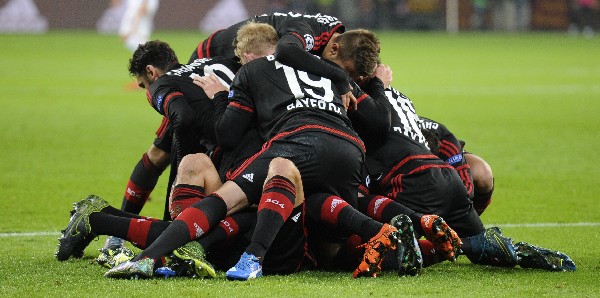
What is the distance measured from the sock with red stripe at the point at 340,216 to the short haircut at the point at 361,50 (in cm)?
95

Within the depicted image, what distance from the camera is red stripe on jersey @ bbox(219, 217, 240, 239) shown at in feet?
17.9

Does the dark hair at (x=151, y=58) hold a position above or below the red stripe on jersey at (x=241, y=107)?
above

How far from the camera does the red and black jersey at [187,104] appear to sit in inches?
245

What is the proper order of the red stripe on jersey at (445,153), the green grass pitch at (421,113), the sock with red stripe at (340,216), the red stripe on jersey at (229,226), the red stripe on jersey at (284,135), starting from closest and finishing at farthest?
1. the green grass pitch at (421,113)
2. the sock with red stripe at (340,216)
3. the red stripe on jersey at (229,226)
4. the red stripe on jersey at (284,135)
5. the red stripe on jersey at (445,153)

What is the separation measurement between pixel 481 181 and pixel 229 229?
1.79 m

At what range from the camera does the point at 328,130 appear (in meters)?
5.62

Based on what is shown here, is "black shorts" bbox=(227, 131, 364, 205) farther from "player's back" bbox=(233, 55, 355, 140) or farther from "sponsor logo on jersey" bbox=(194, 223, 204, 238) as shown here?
"sponsor logo on jersey" bbox=(194, 223, 204, 238)

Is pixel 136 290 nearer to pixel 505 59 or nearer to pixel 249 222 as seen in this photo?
pixel 249 222

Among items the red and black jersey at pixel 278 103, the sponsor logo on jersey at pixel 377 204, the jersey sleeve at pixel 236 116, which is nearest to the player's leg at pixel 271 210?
the red and black jersey at pixel 278 103

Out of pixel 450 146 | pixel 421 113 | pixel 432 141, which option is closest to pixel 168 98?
pixel 432 141

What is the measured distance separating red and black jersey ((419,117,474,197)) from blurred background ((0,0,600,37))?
2527 cm

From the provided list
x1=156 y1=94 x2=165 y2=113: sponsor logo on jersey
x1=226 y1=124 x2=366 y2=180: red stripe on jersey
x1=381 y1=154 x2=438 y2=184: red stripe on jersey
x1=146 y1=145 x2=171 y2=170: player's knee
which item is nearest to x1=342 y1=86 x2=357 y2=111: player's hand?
x1=226 y1=124 x2=366 y2=180: red stripe on jersey

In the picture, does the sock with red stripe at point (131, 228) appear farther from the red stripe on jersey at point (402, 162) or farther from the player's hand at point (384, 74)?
the player's hand at point (384, 74)

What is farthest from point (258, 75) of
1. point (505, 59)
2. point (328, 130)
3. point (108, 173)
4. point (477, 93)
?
point (505, 59)
